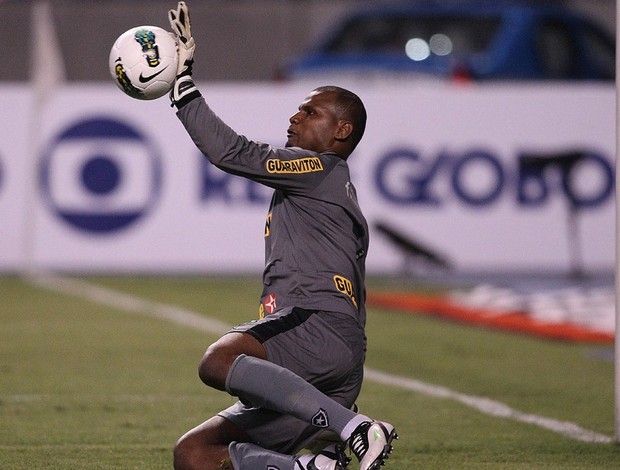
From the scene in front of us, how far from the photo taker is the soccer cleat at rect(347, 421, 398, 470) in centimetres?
494

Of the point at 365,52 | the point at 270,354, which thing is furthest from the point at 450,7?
the point at 270,354

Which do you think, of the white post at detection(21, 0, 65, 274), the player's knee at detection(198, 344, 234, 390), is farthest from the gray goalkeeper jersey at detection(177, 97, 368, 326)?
the white post at detection(21, 0, 65, 274)

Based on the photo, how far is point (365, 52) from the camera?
16.5 meters

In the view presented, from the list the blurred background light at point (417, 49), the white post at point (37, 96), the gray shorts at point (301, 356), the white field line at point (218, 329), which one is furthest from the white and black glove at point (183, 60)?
the blurred background light at point (417, 49)

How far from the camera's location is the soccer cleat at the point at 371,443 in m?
4.94

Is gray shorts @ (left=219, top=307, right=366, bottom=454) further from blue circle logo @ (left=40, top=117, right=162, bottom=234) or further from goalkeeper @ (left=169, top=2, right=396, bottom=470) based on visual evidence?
blue circle logo @ (left=40, top=117, right=162, bottom=234)

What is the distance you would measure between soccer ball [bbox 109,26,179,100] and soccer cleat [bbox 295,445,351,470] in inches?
56.0

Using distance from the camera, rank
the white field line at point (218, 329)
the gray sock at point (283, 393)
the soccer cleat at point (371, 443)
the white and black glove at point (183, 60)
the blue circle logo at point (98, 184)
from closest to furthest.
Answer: the soccer cleat at point (371, 443)
the gray sock at point (283, 393)
the white and black glove at point (183, 60)
the white field line at point (218, 329)
the blue circle logo at point (98, 184)

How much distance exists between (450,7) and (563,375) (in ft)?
28.6

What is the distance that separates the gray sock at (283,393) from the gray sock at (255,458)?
0.65 feet

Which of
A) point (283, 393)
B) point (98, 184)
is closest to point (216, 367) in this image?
point (283, 393)

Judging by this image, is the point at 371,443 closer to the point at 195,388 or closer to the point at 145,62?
the point at 145,62

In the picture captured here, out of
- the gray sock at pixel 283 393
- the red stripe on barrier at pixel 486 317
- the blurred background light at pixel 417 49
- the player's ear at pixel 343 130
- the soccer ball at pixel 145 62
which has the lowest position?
the red stripe on barrier at pixel 486 317

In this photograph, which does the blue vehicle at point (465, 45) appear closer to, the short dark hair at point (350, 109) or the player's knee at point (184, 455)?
the short dark hair at point (350, 109)
